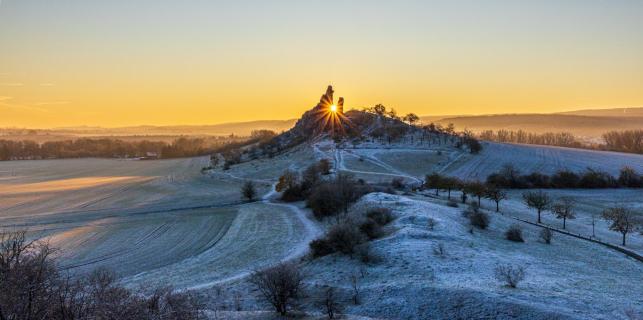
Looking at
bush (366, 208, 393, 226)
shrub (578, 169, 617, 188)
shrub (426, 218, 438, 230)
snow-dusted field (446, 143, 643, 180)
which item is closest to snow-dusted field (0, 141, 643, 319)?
shrub (426, 218, 438, 230)

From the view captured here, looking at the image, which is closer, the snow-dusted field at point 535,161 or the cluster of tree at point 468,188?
the cluster of tree at point 468,188

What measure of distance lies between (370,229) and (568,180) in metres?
71.2

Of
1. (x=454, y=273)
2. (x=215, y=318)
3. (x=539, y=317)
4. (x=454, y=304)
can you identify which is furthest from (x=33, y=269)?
(x=454, y=273)

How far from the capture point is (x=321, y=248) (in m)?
34.9

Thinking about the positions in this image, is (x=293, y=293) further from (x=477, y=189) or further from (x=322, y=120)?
(x=322, y=120)

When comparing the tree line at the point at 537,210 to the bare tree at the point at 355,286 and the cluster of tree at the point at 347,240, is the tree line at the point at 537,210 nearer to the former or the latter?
the cluster of tree at the point at 347,240

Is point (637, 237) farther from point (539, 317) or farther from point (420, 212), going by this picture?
point (539, 317)

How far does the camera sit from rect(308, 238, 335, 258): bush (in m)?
34.3

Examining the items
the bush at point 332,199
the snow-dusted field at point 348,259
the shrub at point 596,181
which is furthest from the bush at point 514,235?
the shrub at point 596,181

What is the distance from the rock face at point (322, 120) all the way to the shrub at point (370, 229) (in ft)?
400

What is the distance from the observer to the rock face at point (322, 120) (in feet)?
556

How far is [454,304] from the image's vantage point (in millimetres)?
20562

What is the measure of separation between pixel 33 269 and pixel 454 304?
1668cm

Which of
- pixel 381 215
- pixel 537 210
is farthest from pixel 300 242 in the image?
pixel 537 210
